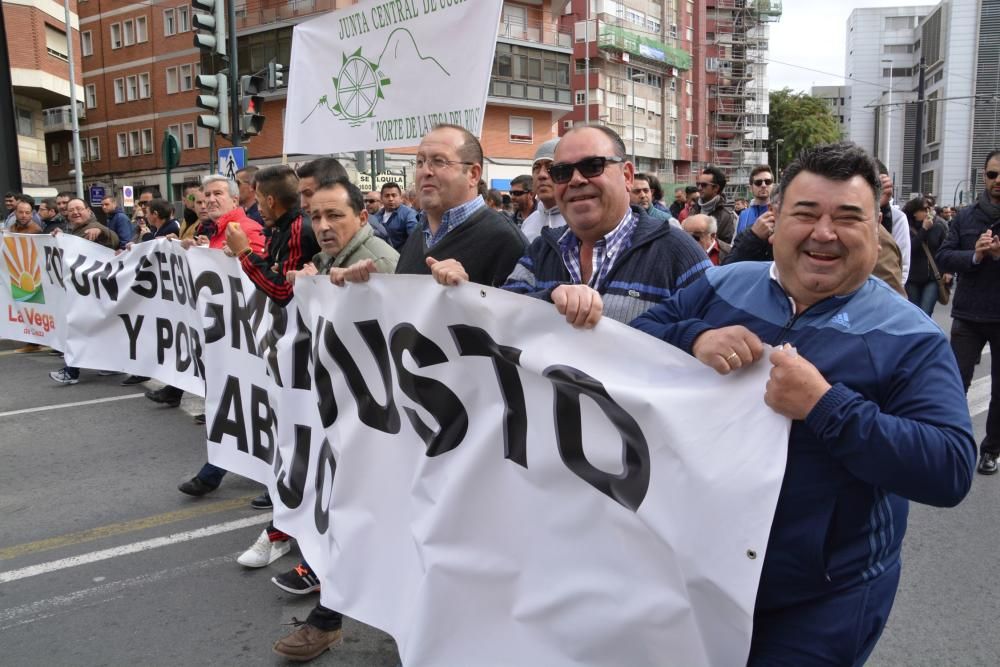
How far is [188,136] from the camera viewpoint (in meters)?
44.6

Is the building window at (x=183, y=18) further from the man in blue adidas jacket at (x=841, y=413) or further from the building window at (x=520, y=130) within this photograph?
the man in blue adidas jacket at (x=841, y=413)

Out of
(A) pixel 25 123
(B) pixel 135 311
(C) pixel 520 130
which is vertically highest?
(C) pixel 520 130

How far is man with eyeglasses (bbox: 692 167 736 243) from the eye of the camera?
7.80m

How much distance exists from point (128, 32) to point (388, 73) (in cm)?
5083

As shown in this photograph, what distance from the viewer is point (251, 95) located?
40.0 ft

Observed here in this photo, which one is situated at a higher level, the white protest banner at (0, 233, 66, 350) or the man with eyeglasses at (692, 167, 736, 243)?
the man with eyeglasses at (692, 167, 736, 243)

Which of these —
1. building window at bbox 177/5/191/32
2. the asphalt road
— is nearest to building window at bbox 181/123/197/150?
building window at bbox 177/5/191/32

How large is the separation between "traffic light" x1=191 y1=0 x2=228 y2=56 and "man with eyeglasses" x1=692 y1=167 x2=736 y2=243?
23.9 ft

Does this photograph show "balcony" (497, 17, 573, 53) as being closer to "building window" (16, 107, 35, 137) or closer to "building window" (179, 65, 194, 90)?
"building window" (179, 65, 194, 90)

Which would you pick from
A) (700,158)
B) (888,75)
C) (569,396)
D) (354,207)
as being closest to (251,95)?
(354,207)

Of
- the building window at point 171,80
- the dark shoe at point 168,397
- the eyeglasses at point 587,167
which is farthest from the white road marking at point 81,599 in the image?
the building window at point 171,80

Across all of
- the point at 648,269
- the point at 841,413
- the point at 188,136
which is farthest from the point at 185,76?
the point at 841,413

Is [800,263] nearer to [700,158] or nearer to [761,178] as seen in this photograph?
[761,178]

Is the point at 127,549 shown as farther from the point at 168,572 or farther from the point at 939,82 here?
the point at 939,82
